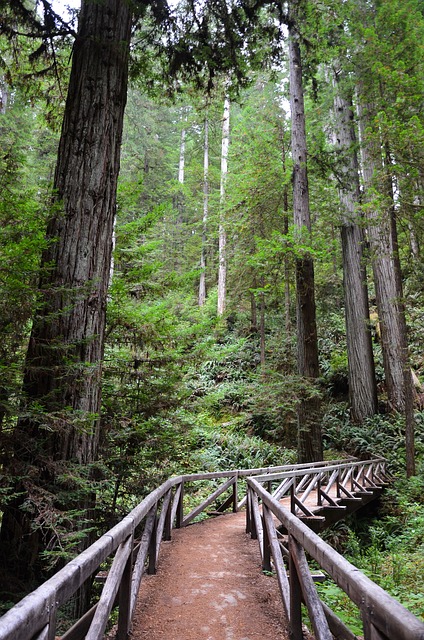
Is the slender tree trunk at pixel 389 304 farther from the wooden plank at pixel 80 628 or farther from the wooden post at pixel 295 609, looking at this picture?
the wooden plank at pixel 80 628

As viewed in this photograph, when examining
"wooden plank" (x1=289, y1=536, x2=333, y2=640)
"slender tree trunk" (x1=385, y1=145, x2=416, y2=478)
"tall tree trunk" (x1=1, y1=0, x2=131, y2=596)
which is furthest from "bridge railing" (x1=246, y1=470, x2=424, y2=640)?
"slender tree trunk" (x1=385, y1=145, x2=416, y2=478)

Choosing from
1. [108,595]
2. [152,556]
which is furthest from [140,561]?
[108,595]

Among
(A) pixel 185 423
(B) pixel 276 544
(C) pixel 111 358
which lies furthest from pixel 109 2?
(B) pixel 276 544

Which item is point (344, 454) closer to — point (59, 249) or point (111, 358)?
point (111, 358)

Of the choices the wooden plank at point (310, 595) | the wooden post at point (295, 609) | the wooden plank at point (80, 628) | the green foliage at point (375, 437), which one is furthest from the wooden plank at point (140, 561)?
the green foliage at point (375, 437)

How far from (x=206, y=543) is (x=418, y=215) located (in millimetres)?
7744

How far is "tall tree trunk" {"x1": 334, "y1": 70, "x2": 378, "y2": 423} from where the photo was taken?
1431cm

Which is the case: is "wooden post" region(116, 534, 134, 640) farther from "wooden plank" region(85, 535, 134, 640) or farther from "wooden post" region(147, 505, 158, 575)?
"wooden post" region(147, 505, 158, 575)

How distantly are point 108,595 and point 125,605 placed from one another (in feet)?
2.27

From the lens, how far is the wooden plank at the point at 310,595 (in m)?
2.43

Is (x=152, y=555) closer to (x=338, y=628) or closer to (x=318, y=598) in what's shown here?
(x=318, y=598)

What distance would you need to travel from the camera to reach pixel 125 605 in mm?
3105

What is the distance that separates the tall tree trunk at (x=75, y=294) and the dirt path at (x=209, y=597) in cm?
113

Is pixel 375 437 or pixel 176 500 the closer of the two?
pixel 176 500
